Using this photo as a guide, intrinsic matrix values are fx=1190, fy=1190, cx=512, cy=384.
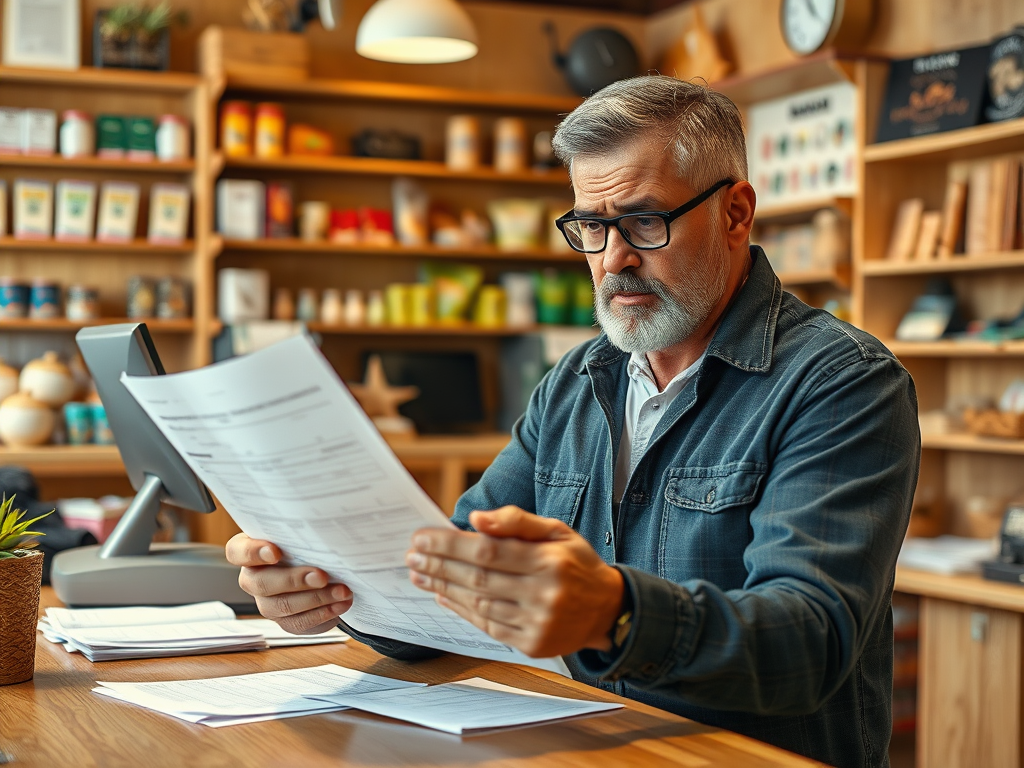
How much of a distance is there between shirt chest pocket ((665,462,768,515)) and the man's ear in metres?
0.34

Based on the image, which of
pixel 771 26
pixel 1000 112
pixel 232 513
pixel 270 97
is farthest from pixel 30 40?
pixel 232 513

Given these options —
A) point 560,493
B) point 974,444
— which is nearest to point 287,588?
point 560,493

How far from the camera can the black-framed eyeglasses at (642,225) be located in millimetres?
1523

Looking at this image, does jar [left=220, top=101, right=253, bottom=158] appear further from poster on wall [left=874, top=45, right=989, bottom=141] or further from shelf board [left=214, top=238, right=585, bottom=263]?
poster on wall [left=874, top=45, right=989, bottom=141]

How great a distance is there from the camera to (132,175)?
15.1 ft

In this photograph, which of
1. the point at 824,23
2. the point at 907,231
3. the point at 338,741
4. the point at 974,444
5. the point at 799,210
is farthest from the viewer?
the point at 799,210

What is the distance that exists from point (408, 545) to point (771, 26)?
152 inches

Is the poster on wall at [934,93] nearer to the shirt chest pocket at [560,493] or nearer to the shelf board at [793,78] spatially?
the shelf board at [793,78]

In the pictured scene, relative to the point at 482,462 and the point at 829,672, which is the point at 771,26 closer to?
the point at 482,462

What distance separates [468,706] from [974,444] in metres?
2.53

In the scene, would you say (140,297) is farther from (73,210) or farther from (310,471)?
(310,471)

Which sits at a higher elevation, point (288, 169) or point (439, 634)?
point (288, 169)

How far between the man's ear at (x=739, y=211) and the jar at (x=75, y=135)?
3376 mm

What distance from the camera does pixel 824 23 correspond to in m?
3.88
